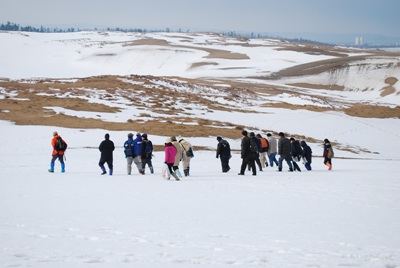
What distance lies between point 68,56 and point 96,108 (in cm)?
10751

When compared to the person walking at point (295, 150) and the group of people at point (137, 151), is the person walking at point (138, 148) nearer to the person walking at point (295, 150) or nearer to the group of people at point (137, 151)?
the group of people at point (137, 151)

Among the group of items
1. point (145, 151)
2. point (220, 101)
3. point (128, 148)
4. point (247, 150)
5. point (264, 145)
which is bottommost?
point (220, 101)

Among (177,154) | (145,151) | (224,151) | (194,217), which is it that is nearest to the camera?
(194,217)

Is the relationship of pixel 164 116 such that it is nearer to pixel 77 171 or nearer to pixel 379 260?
pixel 77 171

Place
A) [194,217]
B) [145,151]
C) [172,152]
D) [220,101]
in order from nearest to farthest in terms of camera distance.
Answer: [194,217]
[172,152]
[145,151]
[220,101]

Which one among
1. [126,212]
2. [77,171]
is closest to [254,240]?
[126,212]

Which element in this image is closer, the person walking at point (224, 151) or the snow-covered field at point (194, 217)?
the snow-covered field at point (194, 217)

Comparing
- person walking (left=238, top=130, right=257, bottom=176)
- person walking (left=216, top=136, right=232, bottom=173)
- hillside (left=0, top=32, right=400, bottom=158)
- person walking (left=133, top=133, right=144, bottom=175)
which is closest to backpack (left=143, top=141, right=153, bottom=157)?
person walking (left=133, top=133, right=144, bottom=175)

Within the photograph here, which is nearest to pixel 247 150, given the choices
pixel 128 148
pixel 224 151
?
pixel 224 151

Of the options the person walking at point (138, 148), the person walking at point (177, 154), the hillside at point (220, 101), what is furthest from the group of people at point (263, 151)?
the hillside at point (220, 101)

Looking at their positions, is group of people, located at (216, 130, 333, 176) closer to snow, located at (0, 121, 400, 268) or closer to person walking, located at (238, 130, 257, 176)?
person walking, located at (238, 130, 257, 176)

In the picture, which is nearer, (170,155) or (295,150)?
(170,155)

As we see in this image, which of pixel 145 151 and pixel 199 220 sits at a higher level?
pixel 199 220

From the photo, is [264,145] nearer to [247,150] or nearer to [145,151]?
[247,150]
